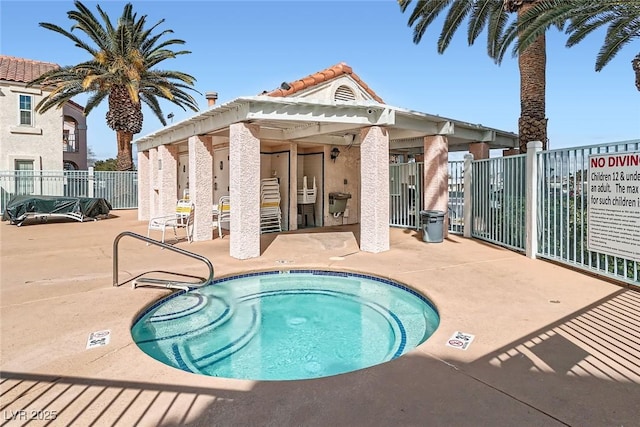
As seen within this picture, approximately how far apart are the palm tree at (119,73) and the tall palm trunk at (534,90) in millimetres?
18552

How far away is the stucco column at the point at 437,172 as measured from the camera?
11.8m

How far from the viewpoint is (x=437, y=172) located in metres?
11.9

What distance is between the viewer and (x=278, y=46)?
1633cm

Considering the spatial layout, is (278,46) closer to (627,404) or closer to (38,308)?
(38,308)

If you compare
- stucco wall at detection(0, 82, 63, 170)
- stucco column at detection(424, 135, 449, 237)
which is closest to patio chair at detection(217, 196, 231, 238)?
stucco column at detection(424, 135, 449, 237)

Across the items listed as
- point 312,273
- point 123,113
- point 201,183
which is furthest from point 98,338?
point 123,113

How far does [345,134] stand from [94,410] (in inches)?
461

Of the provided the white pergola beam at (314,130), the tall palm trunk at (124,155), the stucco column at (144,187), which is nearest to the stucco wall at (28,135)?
the tall palm trunk at (124,155)

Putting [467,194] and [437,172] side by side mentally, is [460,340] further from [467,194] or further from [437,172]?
[467,194]

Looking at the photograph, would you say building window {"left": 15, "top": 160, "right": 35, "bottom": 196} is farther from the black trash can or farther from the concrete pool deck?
the black trash can

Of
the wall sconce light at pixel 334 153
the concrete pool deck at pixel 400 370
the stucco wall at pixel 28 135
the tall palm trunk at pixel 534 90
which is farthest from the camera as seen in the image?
the stucco wall at pixel 28 135

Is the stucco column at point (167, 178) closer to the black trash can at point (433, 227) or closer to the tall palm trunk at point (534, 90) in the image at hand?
the black trash can at point (433, 227)

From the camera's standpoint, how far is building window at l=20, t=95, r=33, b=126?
75.3 ft

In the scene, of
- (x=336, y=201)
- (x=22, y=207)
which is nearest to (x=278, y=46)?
(x=336, y=201)
